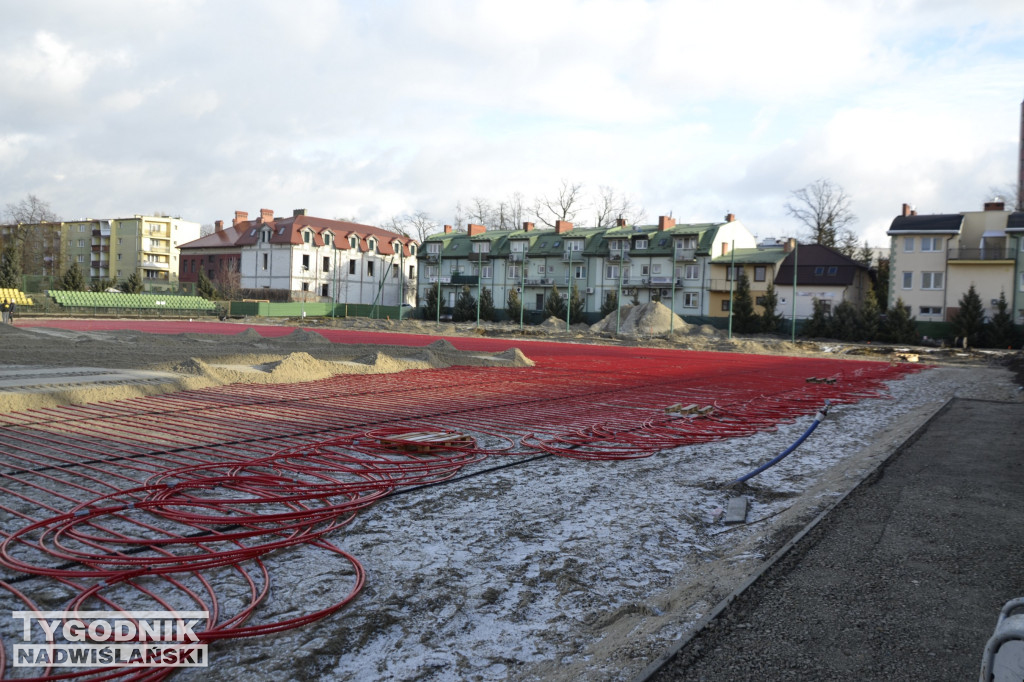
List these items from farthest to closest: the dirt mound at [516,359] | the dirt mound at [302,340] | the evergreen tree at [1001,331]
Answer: the evergreen tree at [1001,331] → the dirt mound at [302,340] → the dirt mound at [516,359]

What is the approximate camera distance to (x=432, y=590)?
4.50 m

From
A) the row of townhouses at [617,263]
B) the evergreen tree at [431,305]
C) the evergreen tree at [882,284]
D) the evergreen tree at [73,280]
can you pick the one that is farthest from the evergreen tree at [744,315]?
the evergreen tree at [73,280]

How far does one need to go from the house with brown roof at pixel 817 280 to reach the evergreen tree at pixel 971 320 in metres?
9.54

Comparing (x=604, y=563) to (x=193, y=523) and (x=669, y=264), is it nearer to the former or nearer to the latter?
(x=193, y=523)

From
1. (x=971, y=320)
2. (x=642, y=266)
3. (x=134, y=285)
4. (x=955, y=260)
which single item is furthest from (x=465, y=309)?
(x=971, y=320)

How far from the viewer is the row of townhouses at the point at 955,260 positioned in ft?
154

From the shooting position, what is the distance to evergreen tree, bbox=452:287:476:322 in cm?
6544

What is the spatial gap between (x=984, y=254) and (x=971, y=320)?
5382 mm

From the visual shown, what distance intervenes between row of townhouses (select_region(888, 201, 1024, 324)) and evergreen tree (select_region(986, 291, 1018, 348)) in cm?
188

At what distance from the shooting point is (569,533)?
18.7 ft

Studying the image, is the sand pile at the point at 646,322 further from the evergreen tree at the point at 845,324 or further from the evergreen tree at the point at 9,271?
the evergreen tree at the point at 9,271

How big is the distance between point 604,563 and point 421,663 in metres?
1.80

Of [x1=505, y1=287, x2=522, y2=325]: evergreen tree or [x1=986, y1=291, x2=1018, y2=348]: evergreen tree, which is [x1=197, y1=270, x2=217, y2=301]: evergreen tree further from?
[x1=986, y1=291, x2=1018, y2=348]: evergreen tree

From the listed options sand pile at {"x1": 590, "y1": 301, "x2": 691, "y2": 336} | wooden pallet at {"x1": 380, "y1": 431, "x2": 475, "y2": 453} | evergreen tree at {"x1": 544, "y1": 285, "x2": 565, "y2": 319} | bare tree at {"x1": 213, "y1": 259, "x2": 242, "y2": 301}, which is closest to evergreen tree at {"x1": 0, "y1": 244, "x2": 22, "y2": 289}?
bare tree at {"x1": 213, "y1": 259, "x2": 242, "y2": 301}
